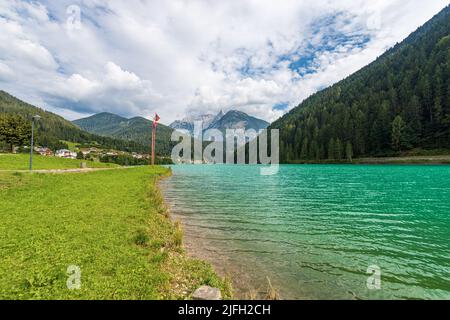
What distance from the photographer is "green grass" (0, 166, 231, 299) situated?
671cm

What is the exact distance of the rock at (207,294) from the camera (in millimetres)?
6816

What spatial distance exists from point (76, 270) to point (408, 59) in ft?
769

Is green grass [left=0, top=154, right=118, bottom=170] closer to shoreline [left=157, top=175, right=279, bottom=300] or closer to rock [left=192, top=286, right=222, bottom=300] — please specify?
shoreline [left=157, top=175, right=279, bottom=300]

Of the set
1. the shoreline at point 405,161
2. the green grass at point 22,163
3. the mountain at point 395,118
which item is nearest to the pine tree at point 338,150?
the mountain at point 395,118

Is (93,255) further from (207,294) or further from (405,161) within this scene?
(405,161)

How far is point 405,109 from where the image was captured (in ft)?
424

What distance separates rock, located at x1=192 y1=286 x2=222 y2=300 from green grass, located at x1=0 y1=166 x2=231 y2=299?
380mm

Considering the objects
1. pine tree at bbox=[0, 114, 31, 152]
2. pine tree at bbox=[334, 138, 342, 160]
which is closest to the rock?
pine tree at bbox=[0, 114, 31, 152]

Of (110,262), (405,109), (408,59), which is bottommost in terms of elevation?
(110,262)

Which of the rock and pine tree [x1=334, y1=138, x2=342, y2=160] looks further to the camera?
pine tree [x1=334, y1=138, x2=342, y2=160]

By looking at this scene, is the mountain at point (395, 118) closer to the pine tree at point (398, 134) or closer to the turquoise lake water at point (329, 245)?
the pine tree at point (398, 134)
